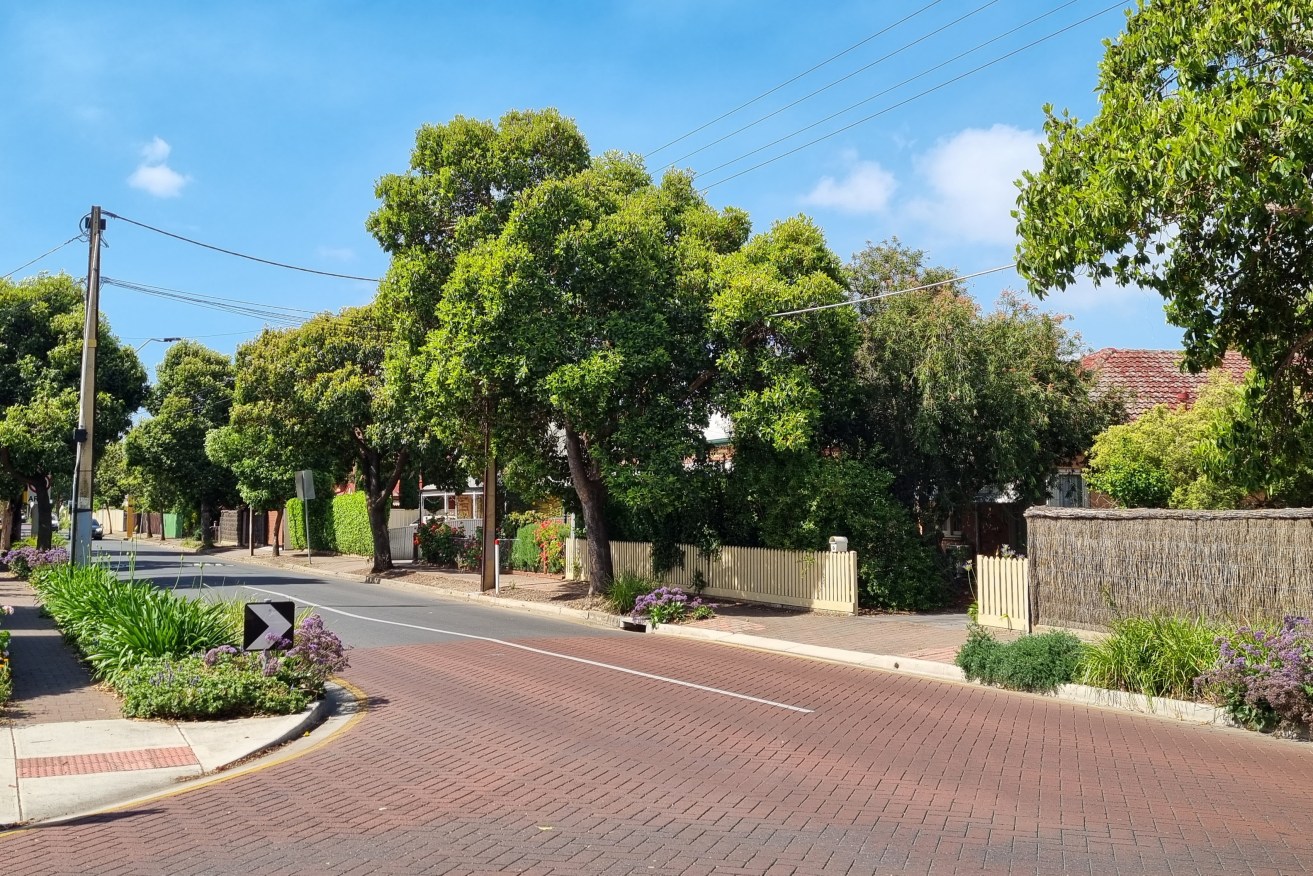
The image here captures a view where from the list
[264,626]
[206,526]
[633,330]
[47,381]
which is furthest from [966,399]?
[206,526]

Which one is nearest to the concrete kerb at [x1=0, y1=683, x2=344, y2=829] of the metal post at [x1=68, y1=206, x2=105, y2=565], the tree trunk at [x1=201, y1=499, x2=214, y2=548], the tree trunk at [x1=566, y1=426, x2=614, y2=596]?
the metal post at [x1=68, y1=206, x2=105, y2=565]

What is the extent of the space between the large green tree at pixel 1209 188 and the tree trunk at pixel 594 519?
13.3 meters

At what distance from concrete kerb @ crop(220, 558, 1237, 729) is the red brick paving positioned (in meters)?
9.06

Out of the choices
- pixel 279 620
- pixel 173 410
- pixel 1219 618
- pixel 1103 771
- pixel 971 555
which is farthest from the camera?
pixel 173 410

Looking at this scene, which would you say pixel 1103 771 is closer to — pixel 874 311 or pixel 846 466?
pixel 846 466

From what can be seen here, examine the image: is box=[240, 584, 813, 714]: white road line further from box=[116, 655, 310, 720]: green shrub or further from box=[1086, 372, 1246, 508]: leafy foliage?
box=[1086, 372, 1246, 508]: leafy foliage

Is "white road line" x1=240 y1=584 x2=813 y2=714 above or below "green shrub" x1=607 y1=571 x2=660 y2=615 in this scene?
below

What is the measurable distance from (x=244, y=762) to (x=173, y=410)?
139ft

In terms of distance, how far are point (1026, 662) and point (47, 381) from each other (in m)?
27.8

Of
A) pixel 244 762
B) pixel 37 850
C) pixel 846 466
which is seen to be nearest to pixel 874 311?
pixel 846 466

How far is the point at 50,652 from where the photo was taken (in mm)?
14695

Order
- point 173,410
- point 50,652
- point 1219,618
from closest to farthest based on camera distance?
point 1219,618 → point 50,652 → point 173,410

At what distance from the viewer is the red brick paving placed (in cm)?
823

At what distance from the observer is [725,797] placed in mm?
7477
